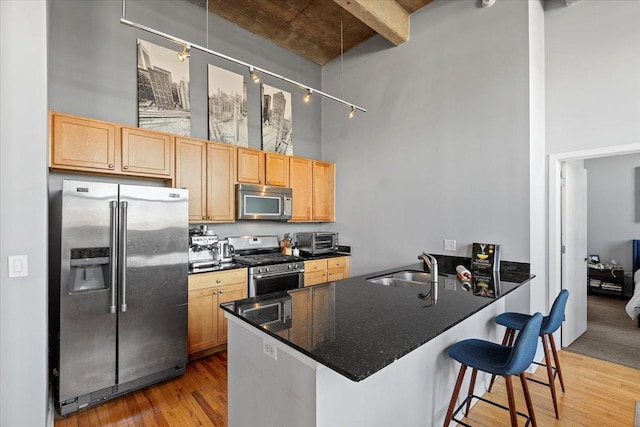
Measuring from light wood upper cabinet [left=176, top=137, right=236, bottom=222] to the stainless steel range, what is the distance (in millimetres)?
523

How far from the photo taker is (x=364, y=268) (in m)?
4.36

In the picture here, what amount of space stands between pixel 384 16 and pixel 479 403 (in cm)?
389

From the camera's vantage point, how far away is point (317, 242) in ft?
14.3

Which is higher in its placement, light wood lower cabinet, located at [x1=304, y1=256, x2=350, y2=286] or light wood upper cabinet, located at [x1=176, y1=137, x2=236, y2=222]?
light wood upper cabinet, located at [x1=176, y1=137, x2=236, y2=222]

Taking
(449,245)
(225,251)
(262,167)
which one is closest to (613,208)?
(449,245)

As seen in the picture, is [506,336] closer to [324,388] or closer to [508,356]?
[508,356]

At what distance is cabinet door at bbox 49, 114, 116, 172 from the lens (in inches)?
98.6

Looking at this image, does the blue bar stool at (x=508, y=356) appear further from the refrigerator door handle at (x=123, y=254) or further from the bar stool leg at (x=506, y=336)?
the refrigerator door handle at (x=123, y=254)

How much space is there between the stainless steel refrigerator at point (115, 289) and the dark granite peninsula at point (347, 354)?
1286mm

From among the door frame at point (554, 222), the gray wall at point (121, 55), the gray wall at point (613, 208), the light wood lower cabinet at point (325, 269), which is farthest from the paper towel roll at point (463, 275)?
the gray wall at point (613, 208)

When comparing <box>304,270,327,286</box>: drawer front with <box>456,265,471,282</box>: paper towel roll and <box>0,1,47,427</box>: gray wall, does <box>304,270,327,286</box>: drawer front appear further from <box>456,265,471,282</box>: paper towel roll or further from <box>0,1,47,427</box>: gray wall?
<box>0,1,47,427</box>: gray wall

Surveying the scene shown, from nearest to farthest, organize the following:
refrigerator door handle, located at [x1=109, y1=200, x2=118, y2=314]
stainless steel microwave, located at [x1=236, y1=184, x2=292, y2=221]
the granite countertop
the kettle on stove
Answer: the granite countertop
refrigerator door handle, located at [x1=109, y1=200, x2=118, y2=314]
the kettle on stove
stainless steel microwave, located at [x1=236, y1=184, x2=292, y2=221]

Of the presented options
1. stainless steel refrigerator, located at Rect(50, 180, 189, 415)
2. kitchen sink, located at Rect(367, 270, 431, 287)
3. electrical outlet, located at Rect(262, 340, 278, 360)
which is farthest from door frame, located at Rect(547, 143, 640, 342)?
stainless steel refrigerator, located at Rect(50, 180, 189, 415)

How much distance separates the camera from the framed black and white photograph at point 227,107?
3.77m
